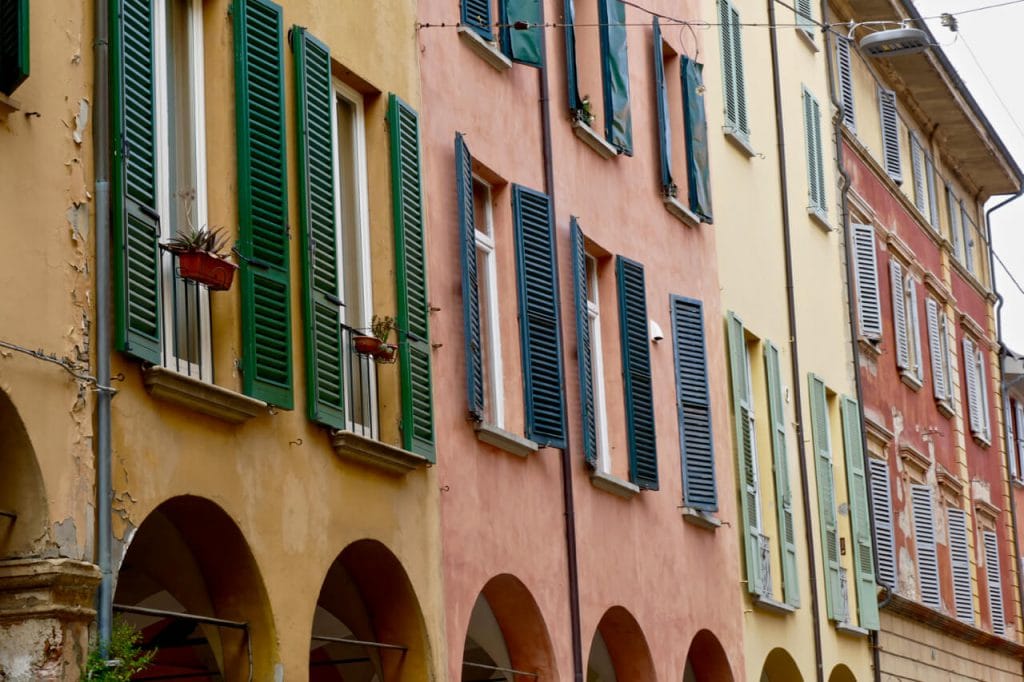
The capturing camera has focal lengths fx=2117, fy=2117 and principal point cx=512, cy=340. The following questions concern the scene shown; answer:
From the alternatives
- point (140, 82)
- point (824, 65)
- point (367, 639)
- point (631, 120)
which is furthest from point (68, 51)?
point (824, 65)

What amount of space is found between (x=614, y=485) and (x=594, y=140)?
8.93ft

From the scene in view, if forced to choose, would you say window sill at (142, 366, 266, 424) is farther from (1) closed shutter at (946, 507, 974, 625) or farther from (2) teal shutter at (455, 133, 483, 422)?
(1) closed shutter at (946, 507, 974, 625)

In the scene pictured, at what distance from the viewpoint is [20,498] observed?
879cm

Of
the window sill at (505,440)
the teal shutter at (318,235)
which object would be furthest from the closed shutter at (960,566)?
the teal shutter at (318,235)

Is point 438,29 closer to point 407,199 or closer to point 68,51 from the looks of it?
point 407,199

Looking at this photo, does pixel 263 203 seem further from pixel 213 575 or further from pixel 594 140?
pixel 594 140

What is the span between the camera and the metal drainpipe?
20922mm

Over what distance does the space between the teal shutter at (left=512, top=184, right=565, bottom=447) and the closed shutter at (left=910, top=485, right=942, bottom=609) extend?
12682 mm

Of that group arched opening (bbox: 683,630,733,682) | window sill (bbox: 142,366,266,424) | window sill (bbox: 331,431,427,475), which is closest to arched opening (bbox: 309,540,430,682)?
window sill (bbox: 331,431,427,475)

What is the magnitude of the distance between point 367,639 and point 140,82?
13.8 feet

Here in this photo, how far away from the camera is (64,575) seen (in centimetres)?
866

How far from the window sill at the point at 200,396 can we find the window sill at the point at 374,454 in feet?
3.24

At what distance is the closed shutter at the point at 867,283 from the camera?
82.9 ft

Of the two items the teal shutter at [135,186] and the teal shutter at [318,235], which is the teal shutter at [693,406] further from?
the teal shutter at [135,186]
